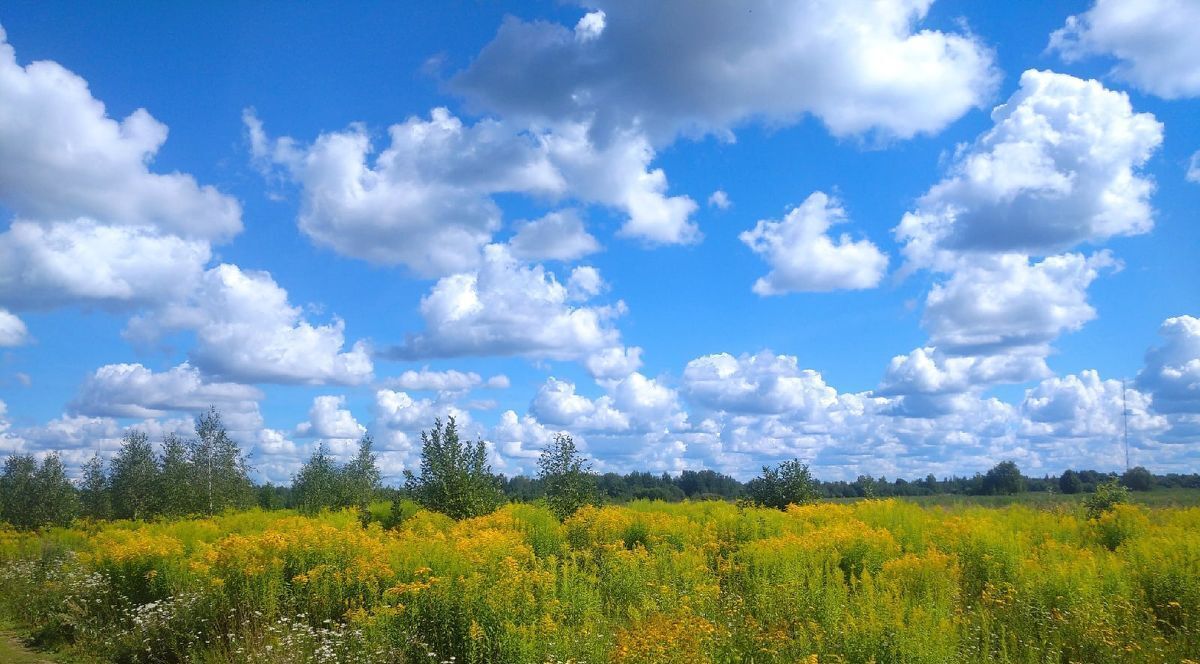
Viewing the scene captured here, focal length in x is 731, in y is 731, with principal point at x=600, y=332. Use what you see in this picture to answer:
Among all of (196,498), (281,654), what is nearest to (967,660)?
(281,654)

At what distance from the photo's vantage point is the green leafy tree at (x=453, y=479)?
753 inches

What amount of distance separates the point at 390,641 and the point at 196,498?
30.3 m

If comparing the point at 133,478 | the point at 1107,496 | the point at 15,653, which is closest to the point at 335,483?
the point at 133,478

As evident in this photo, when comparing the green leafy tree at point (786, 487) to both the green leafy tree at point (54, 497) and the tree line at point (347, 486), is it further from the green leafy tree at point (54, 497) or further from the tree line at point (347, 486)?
the green leafy tree at point (54, 497)

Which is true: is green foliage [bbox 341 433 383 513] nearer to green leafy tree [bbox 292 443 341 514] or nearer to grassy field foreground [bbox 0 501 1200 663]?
green leafy tree [bbox 292 443 341 514]

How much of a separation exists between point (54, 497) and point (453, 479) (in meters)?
35.3

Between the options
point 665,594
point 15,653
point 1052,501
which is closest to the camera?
point 665,594

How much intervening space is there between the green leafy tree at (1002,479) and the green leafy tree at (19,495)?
53683 mm

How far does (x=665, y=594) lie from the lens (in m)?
9.97

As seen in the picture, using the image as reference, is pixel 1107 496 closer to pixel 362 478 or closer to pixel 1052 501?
pixel 1052 501

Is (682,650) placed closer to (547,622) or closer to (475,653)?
(547,622)

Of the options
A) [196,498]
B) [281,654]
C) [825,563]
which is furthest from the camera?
[196,498]

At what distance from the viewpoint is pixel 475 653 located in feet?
28.1

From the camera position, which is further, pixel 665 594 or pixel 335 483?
pixel 335 483
